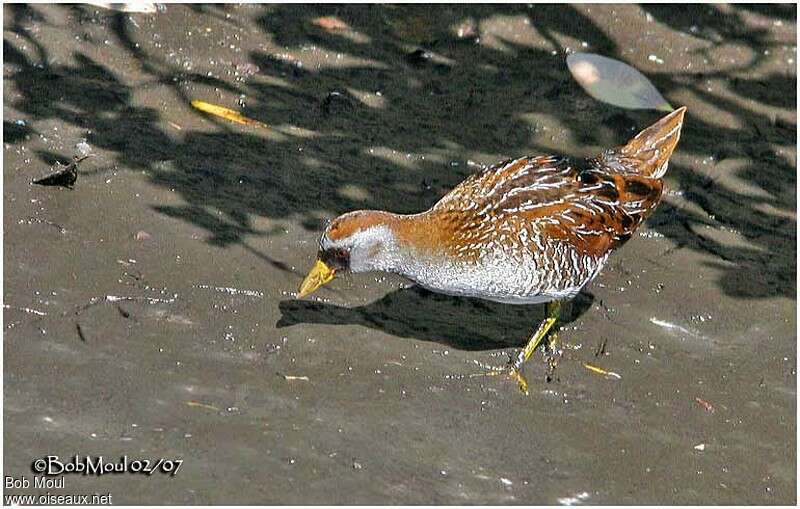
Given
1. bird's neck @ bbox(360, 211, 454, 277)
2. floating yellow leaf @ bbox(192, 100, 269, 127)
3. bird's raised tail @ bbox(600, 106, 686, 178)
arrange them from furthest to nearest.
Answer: floating yellow leaf @ bbox(192, 100, 269, 127), bird's raised tail @ bbox(600, 106, 686, 178), bird's neck @ bbox(360, 211, 454, 277)

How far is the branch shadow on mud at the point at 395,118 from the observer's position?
786cm

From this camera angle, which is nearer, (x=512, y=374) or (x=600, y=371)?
(x=512, y=374)

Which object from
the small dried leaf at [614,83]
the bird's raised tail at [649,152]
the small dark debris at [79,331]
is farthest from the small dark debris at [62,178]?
the small dried leaf at [614,83]

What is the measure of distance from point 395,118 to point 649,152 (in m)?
2.12

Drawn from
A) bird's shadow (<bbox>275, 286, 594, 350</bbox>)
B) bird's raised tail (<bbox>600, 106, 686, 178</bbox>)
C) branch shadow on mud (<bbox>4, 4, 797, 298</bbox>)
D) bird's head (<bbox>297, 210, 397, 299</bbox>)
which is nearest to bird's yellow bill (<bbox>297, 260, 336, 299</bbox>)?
bird's head (<bbox>297, 210, 397, 299</bbox>)

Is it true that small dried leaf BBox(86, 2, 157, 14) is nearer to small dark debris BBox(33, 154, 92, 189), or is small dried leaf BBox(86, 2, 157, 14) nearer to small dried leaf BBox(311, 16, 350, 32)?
small dried leaf BBox(311, 16, 350, 32)

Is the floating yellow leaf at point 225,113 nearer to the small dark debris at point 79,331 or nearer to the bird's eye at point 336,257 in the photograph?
the bird's eye at point 336,257

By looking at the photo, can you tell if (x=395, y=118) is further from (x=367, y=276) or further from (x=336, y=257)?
(x=336, y=257)

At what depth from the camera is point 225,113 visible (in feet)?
27.9

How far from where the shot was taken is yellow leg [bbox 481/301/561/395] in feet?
21.1

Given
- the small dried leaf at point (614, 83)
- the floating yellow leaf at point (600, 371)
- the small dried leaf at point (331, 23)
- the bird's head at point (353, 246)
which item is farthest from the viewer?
the small dried leaf at point (331, 23)

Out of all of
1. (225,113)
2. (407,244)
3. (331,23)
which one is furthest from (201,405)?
(331,23)

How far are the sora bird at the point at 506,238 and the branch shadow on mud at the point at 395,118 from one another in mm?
849

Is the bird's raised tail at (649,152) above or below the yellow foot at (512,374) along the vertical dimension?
above
